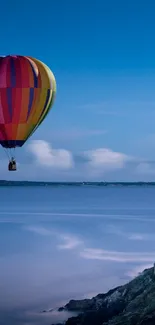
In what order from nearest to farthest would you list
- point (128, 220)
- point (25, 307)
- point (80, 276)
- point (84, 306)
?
point (84, 306) → point (25, 307) → point (80, 276) → point (128, 220)

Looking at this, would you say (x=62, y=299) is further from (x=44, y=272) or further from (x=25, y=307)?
(x=44, y=272)

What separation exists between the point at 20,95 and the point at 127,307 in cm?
907

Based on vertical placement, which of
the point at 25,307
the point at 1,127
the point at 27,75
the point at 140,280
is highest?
the point at 27,75

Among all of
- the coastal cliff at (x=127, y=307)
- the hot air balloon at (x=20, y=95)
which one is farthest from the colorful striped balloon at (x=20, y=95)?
the coastal cliff at (x=127, y=307)

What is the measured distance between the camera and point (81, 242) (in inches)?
2552

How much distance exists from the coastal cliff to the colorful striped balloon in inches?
293

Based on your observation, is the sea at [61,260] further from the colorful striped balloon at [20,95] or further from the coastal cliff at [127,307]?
the colorful striped balloon at [20,95]

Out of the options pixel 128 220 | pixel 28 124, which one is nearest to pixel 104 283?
pixel 28 124

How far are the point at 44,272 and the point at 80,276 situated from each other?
269 centimetres

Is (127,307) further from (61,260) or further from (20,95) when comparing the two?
(61,260)

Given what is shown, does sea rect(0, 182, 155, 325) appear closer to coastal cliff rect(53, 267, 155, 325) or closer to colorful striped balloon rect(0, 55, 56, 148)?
coastal cliff rect(53, 267, 155, 325)

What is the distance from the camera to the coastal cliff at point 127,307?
2189cm

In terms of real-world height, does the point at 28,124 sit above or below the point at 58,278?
above

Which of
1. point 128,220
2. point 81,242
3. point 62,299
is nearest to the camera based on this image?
point 62,299
